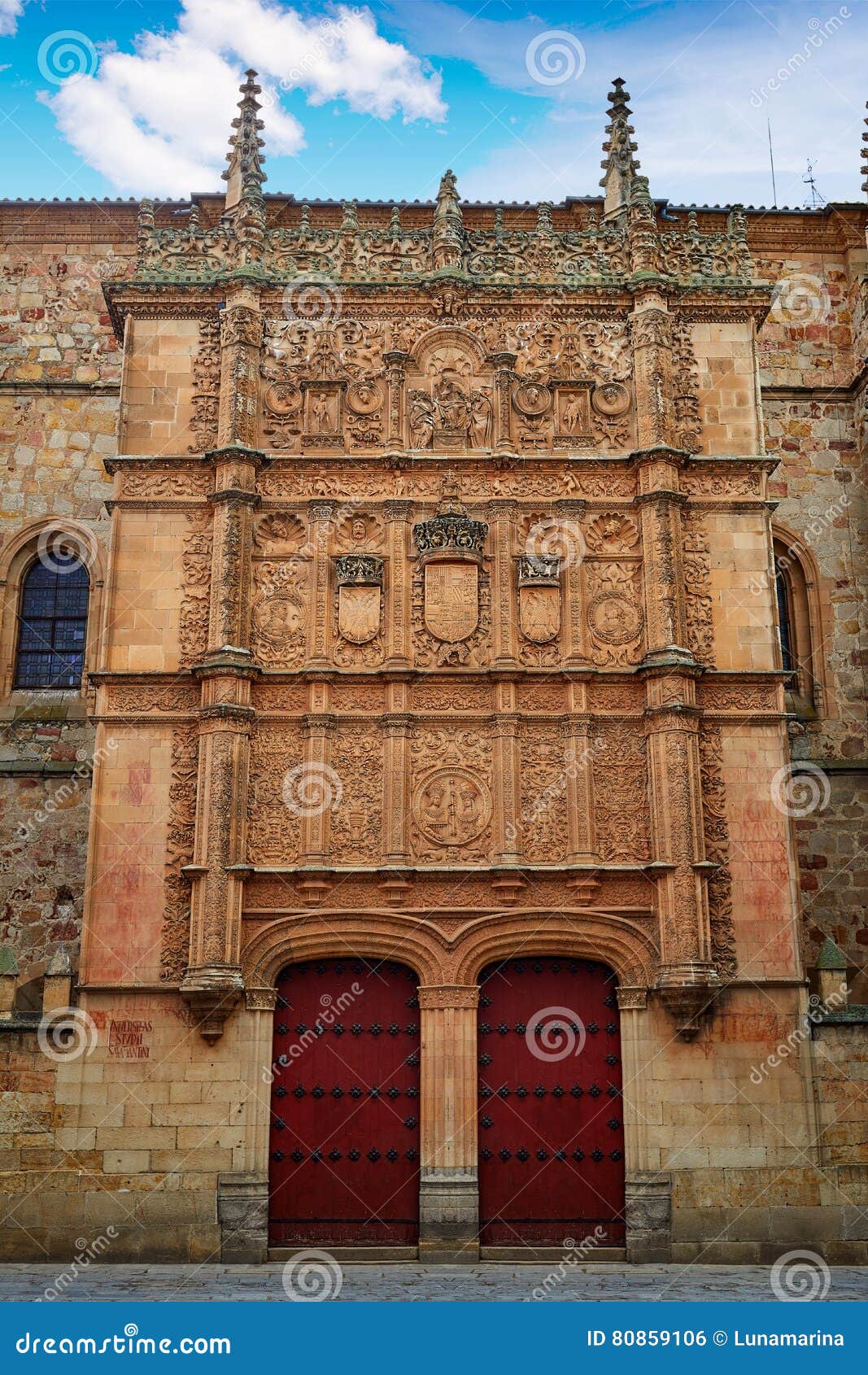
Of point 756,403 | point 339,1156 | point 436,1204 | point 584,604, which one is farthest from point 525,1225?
point 756,403

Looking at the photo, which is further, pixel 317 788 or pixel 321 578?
pixel 321 578

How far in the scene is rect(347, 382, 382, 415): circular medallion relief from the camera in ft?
64.3

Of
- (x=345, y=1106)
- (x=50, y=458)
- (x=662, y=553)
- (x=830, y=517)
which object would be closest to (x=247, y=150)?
(x=50, y=458)

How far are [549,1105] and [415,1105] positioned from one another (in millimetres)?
1664

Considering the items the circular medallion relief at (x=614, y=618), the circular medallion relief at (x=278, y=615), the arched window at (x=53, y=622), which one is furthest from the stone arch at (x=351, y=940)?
the arched window at (x=53, y=622)

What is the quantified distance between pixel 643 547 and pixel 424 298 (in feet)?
15.8

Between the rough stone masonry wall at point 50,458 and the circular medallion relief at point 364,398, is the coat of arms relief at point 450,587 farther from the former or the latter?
the rough stone masonry wall at point 50,458

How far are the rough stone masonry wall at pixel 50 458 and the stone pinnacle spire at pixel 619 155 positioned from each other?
28.4ft

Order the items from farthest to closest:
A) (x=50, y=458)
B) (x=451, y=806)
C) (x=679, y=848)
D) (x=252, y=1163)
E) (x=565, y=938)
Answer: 1. (x=50, y=458)
2. (x=451, y=806)
3. (x=565, y=938)
4. (x=679, y=848)
5. (x=252, y=1163)

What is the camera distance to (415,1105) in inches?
682

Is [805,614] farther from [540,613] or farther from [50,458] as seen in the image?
[50,458]

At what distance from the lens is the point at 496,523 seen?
19.0 metres

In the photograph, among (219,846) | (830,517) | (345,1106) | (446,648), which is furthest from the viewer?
(830,517)

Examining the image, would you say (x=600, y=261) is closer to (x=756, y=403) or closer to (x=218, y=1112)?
(x=756, y=403)
